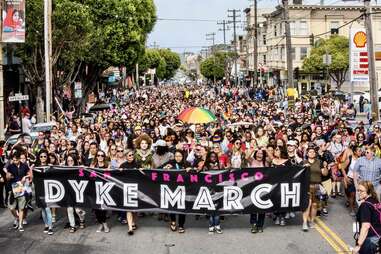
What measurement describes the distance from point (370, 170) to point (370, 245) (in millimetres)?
4127

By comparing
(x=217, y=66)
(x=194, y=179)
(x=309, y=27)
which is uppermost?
(x=217, y=66)

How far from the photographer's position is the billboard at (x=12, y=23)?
20.7 meters

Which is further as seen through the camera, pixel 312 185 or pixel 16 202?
pixel 16 202

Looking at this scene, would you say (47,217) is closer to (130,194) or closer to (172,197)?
(130,194)

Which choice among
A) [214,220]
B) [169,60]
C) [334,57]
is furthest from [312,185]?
[169,60]

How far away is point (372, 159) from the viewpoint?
11062mm

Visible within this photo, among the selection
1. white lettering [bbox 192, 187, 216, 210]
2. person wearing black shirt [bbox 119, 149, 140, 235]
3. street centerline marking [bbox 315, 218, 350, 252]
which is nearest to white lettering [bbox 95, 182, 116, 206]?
person wearing black shirt [bbox 119, 149, 140, 235]

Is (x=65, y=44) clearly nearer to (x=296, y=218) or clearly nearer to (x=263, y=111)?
(x=263, y=111)

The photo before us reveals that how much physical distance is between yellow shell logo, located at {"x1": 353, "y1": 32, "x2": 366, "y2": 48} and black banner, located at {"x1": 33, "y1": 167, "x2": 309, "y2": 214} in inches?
576

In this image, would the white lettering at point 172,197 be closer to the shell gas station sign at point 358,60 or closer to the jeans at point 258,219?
the jeans at point 258,219

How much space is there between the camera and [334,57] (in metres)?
59.9

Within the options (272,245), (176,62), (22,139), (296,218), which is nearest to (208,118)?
(22,139)

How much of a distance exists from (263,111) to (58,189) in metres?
20.0

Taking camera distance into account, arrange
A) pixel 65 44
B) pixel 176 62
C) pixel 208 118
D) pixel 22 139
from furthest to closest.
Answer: pixel 176 62 → pixel 65 44 → pixel 208 118 → pixel 22 139
